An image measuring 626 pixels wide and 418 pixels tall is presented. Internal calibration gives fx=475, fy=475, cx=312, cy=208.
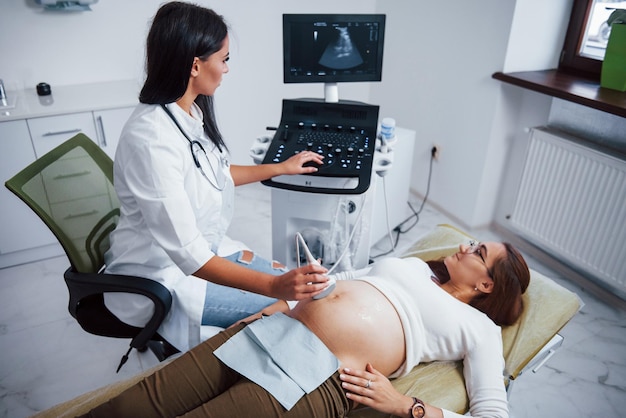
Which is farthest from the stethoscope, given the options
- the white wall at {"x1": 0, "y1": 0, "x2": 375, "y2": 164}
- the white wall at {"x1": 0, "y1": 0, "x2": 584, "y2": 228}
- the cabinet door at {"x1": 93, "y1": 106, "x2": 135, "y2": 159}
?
the white wall at {"x1": 0, "y1": 0, "x2": 584, "y2": 228}

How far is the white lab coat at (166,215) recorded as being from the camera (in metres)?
1.11

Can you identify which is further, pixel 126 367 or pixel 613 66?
pixel 613 66

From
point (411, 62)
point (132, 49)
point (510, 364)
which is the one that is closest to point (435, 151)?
point (411, 62)

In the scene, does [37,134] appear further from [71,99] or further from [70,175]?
[70,175]

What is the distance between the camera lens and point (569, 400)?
1691 mm

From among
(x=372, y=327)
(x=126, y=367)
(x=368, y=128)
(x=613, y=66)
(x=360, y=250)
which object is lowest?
(x=126, y=367)

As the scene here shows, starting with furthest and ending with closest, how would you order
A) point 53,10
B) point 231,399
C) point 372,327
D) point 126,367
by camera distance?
point 53,10 → point 126,367 → point 372,327 → point 231,399

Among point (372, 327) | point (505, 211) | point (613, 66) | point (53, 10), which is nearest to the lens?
point (372, 327)

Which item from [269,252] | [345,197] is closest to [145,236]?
[345,197]

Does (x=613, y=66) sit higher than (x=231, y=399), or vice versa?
(x=613, y=66)

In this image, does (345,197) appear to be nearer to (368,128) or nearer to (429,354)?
(368,128)

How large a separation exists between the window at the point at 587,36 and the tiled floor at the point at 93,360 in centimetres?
103

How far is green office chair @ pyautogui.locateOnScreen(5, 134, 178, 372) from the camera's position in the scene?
119cm

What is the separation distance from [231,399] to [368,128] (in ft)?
3.36
